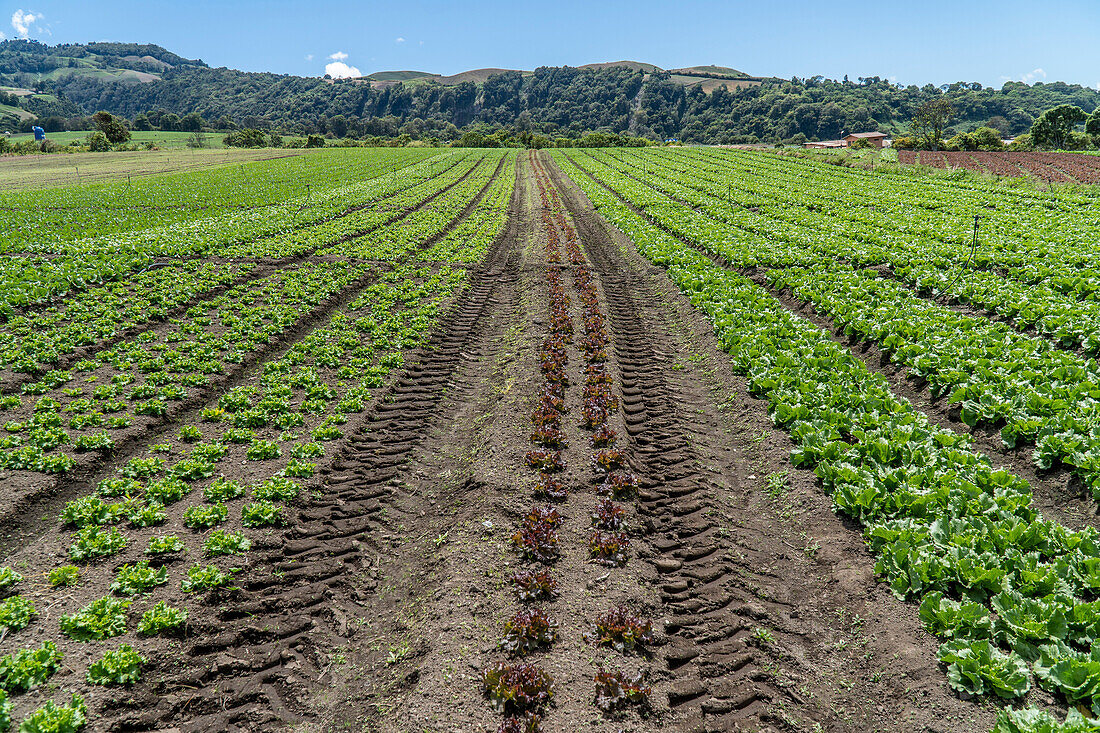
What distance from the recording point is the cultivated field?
5047mm

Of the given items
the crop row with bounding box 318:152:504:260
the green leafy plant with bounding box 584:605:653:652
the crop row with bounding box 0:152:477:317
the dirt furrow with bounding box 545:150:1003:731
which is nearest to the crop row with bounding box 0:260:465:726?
the green leafy plant with bounding box 584:605:653:652

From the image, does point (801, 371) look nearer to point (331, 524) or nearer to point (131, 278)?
point (331, 524)

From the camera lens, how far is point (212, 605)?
20.0 ft

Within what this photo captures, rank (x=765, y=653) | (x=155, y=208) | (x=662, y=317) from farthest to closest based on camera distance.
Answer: (x=155, y=208)
(x=662, y=317)
(x=765, y=653)

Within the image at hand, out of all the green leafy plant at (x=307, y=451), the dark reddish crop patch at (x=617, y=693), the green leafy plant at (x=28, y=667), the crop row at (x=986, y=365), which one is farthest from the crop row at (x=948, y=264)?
the green leafy plant at (x=28, y=667)

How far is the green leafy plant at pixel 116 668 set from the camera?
199 inches

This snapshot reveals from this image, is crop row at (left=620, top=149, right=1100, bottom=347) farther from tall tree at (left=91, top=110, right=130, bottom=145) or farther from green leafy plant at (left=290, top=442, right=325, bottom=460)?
tall tree at (left=91, top=110, right=130, bottom=145)

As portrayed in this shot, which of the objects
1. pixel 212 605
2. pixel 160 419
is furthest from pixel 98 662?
pixel 160 419

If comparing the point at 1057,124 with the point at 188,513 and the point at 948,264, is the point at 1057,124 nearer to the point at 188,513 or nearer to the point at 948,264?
the point at 948,264

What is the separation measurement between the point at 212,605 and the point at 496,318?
10.9 meters

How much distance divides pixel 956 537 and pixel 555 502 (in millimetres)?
4779

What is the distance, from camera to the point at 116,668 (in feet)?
16.8

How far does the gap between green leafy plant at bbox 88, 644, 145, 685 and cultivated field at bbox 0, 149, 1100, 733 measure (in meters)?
0.03

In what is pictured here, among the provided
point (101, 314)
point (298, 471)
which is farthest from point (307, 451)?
point (101, 314)
